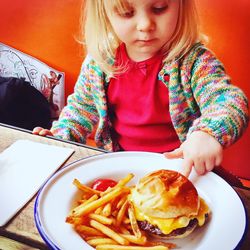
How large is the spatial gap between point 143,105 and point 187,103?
15 cm

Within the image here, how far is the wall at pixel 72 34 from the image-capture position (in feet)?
4.71

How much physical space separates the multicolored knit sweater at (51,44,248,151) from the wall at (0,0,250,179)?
1.11 feet

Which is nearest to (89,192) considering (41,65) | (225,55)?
(225,55)

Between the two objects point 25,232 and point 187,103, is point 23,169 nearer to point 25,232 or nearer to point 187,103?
point 25,232

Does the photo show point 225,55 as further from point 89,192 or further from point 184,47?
point 89,192

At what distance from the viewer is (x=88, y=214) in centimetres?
71

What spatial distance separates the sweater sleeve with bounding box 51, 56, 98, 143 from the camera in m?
1.28

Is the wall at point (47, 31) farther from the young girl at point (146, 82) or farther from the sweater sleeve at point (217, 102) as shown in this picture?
the sweater sleeve at point (217, 102)

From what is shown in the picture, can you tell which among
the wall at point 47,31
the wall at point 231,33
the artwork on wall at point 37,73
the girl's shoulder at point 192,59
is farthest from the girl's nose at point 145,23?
the artwork on wall at point 37,73

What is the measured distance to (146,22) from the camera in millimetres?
987

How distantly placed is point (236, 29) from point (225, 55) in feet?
0.36

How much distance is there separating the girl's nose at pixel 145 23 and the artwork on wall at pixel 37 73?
99 centimetres

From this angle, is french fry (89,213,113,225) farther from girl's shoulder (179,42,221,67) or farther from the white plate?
girl's shoulder (179,42,221,67)

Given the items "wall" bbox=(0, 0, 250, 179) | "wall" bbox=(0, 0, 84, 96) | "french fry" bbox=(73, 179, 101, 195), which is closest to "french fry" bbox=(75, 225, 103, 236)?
"french fry" bbox=(73, 179, 101, 195)
